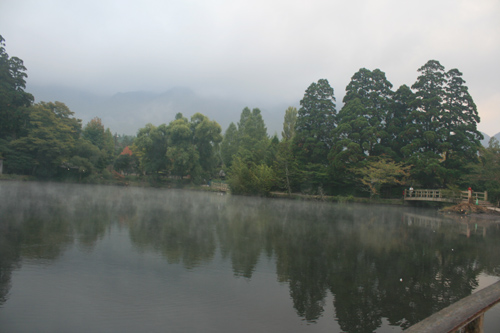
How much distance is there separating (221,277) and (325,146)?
32.3 metres

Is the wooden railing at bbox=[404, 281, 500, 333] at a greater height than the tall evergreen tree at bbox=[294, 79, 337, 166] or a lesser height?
lesser

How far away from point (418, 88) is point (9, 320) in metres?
37.7

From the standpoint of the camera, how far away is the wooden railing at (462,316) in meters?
2.35

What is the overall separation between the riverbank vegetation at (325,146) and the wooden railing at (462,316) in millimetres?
28983

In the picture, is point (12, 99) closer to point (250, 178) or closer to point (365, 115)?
point (250, 178)

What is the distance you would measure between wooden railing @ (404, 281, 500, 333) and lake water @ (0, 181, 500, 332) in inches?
107

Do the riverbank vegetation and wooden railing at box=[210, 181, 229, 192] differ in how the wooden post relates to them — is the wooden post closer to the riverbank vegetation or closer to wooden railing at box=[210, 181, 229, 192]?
the riverbank vegetation

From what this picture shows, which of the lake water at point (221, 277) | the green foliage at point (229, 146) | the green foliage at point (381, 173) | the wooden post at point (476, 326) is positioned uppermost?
the green foliage at point (229, 146)

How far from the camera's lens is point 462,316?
252 cm

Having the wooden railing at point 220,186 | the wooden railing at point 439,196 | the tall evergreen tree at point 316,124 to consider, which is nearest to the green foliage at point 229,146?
the wooden railing at point 220,186

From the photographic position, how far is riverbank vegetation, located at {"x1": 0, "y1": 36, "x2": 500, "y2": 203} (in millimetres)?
32031

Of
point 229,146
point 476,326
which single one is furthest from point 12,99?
point 476,326

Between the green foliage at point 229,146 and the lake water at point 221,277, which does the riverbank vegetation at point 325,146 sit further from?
the lake water at point 221,277

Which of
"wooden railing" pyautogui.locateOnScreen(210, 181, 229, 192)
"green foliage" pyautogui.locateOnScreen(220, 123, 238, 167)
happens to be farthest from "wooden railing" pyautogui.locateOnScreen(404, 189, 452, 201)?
"green foliage" pyautogui.locateOnScreen(220, 123, 238, 167)
